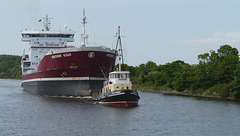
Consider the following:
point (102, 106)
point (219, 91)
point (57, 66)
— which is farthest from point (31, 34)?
point (219, 91)

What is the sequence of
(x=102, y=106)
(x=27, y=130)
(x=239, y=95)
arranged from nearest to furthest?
1. (x=27, y=130)
2. (x=102, y=106)
3. (x=239, y=95)

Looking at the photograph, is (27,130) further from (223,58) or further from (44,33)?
(223,58)

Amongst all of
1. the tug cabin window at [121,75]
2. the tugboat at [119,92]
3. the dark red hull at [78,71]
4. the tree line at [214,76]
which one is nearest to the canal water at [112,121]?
the tugboat at [119,92]

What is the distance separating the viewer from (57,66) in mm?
53562

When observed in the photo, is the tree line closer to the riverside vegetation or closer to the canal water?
the riverside vegetation

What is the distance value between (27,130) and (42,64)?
102 ft

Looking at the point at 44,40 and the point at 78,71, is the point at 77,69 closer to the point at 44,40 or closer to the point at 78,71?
the point at 78,71

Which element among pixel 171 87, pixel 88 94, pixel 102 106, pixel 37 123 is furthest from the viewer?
pixel 171 87

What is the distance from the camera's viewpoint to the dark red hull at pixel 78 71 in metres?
51.2

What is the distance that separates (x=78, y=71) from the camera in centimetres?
5194

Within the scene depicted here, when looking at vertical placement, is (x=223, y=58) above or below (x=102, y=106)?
above

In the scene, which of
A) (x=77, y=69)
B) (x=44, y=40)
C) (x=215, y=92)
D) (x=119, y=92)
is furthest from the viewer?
(x=44, y=40)

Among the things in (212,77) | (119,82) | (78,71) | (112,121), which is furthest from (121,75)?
(212,77)

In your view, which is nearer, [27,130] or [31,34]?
[27,130]
